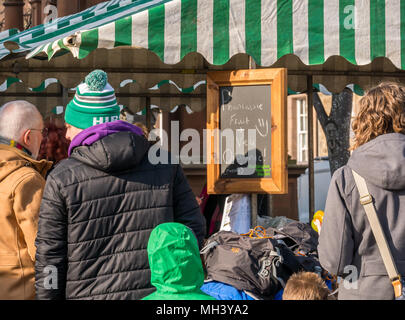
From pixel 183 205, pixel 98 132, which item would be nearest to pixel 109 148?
pixel 98 132

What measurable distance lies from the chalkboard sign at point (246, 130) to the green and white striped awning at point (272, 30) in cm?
52

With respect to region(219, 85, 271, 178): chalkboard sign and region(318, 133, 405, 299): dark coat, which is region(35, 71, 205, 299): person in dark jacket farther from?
region(219, 85, 271, 178): chalkboard sign

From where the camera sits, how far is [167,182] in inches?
114

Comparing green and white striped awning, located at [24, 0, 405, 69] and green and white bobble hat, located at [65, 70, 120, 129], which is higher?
green and white striped awning, located at [24, 0, 405, 69]

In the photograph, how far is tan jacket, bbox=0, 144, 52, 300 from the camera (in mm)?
2930

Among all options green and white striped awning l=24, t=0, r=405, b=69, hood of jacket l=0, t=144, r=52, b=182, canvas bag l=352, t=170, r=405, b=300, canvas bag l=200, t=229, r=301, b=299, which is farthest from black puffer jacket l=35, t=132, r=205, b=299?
green and white striped awning l=24, t=0, r=405, b=69

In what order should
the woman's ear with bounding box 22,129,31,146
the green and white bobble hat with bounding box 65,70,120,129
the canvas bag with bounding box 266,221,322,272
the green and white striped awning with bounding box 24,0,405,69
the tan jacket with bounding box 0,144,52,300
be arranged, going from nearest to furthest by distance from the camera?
the tan jacket with bounding box 0,144,52,300, the green and white bobble hat with bounding box 65,70,120,129, the woman's ear with bounding box 22,129,31,146, the canvas bag with bounding box 266,221,322,272, the green and white striped awning with bounding box 24,0,405,69

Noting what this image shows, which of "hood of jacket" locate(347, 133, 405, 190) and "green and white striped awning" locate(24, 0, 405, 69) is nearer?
"hood of jacket" locate(347, 133, 405, 190)

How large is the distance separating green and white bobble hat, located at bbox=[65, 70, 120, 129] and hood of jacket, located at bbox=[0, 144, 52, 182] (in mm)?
294

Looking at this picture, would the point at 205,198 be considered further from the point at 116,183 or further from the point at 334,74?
the point at 116,183

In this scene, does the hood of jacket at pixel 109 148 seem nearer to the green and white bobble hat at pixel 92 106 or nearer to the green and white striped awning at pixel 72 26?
the green and white bobble hat at pixel 92 106

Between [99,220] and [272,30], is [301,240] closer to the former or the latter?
[272,30]

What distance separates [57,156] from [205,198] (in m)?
1.87

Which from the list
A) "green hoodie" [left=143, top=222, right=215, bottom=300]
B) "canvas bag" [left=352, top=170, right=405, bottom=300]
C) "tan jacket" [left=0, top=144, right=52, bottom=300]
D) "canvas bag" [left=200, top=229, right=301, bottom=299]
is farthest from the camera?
"canvas bag" [left=200, top=229, right=301, bottom=299]
